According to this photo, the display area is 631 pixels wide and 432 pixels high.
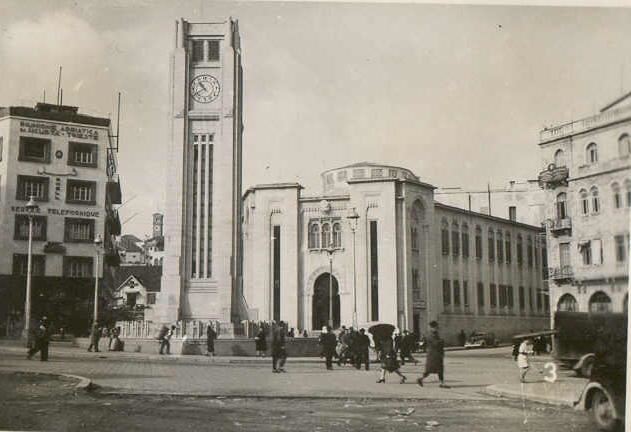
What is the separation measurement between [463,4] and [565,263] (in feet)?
12.1

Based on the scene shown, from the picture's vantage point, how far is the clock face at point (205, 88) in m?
19.0

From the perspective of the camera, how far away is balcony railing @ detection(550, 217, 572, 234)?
31.2ft

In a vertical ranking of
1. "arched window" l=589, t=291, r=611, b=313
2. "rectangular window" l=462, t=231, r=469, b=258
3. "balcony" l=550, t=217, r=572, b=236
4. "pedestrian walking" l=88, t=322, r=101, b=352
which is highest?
"rectangular window" l=462, t=231, r=469, b=258

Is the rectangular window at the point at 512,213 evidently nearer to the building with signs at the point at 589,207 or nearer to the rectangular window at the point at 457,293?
the building with signs at the point at 589,207

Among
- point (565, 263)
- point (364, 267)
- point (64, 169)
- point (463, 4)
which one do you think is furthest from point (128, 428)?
point (364, 267)

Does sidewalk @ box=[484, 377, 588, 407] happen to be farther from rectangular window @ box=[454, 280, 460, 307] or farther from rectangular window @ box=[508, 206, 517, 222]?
rectangular window @ box=[454, 280, 460, 307]

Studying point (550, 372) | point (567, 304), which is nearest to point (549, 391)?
point (550, 372)

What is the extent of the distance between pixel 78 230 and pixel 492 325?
8.68 m

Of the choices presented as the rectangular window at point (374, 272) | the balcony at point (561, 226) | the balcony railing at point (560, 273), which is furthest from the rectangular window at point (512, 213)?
the rectangular window at point (374, 272)

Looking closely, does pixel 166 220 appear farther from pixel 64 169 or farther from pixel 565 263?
pixel 565 263

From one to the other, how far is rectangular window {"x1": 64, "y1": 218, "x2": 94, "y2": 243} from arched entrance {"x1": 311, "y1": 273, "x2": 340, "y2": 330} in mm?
16187

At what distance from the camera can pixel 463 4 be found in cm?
952

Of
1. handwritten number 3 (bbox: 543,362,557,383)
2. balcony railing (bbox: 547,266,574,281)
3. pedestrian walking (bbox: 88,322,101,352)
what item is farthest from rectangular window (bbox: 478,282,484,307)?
Result: pedestrian walking (bbox: 88,322,101,352)

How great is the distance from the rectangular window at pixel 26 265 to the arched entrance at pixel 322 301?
16.9 metres
